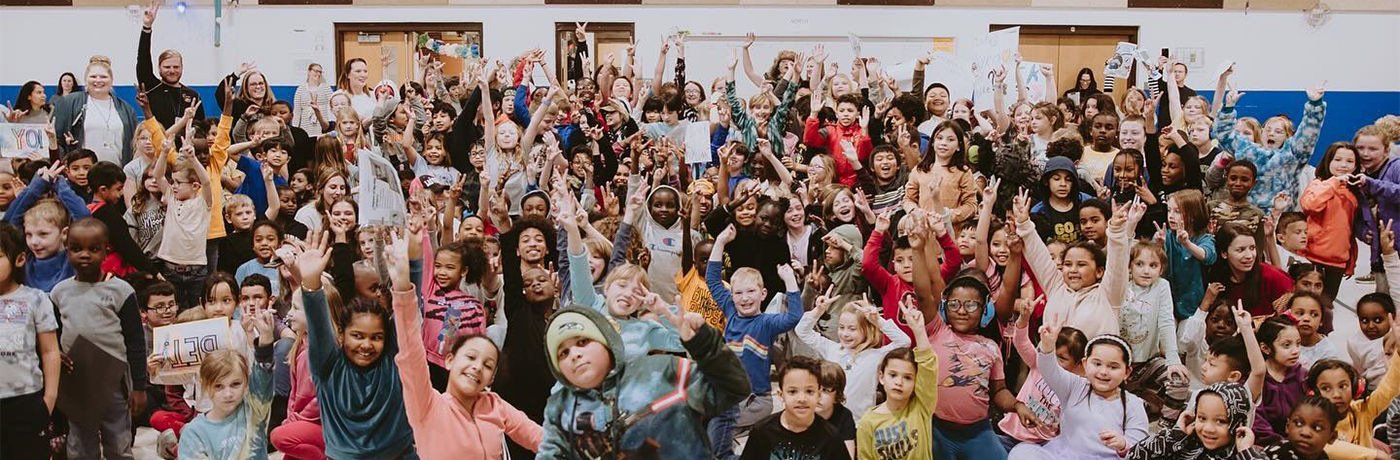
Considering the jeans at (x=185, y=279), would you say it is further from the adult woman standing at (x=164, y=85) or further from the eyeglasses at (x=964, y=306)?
the eyeglasses at (x=964, y=306)

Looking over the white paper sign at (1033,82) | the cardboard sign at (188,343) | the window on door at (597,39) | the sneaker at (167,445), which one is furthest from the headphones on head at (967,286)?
the window on door at (597,39)

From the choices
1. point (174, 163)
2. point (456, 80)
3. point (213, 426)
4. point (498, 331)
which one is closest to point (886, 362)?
point (498, 331)

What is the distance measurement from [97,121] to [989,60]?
650 centimetres

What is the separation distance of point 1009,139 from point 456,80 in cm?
728

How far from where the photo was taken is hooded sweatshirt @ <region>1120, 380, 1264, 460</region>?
4078 millimetres

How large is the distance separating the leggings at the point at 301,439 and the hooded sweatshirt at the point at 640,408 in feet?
4.46

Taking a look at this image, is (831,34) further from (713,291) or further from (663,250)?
(713,291)

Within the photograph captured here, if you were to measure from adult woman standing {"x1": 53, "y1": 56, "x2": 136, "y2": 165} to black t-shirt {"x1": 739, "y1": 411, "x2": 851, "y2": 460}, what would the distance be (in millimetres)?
5822

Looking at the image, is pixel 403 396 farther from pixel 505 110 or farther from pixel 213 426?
pixel 505 110

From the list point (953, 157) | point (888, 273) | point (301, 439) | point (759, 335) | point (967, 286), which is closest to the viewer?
point (301, 439)

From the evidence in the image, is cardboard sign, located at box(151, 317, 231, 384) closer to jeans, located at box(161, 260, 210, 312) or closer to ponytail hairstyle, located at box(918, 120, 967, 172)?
jeans, located at box(161, 260, 210, 312)

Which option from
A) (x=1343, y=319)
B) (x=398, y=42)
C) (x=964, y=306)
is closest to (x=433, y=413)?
(x=964, y=306)

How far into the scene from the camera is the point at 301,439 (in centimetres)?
452

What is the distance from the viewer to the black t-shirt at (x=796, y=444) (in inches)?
158
